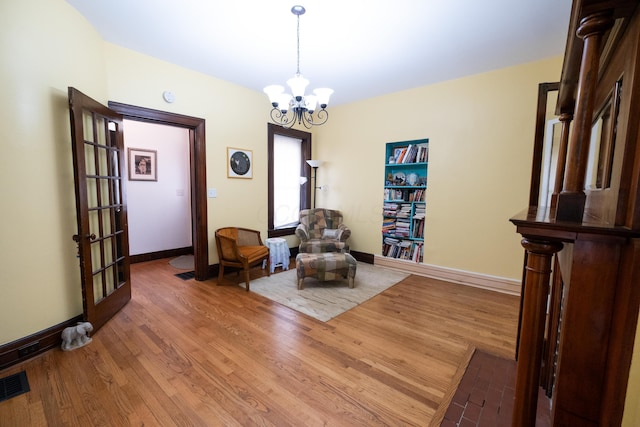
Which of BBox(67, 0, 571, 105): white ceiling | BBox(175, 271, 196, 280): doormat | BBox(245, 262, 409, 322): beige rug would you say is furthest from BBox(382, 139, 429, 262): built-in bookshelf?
BBox(175, 271, 196, 280): doormat

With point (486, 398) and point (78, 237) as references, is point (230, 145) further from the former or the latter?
point (486, 398)

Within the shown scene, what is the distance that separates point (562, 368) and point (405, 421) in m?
1.03

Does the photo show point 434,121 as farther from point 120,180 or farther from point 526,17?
point 120,180

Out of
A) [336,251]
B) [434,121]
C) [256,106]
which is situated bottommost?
[336,251]

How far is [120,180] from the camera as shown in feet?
8.82

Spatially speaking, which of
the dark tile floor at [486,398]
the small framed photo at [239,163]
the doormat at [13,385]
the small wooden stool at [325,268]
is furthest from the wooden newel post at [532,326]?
the small framed photo at [239,163]

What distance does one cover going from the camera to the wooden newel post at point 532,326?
82cm

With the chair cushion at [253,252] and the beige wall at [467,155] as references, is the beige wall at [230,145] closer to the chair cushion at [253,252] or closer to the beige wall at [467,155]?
the beige wall at [467,155]

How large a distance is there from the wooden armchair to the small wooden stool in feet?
1.92

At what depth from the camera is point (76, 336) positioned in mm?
2117

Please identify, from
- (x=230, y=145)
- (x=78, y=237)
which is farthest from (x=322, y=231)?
(x=78, y=237)

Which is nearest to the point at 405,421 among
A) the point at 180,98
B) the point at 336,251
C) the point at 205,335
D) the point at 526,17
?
the point at 205,335

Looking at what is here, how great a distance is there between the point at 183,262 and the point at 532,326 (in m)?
4.70

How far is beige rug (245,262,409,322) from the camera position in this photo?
9.21 feet
